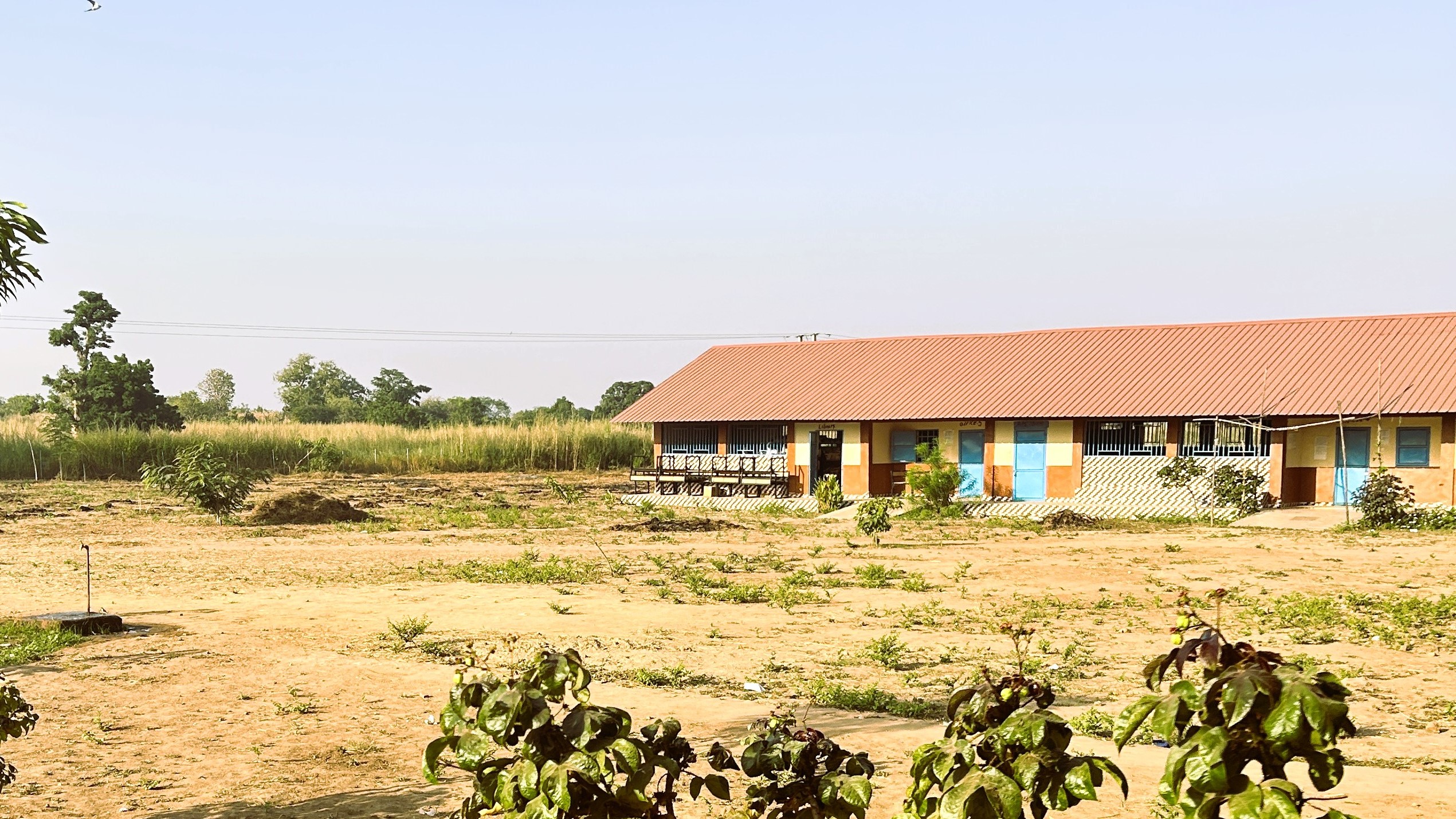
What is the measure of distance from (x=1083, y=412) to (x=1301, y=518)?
18.2ft

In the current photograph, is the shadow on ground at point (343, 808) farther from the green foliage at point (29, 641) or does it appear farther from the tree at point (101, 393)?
the tree at point (101, 393)

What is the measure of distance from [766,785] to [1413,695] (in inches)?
263

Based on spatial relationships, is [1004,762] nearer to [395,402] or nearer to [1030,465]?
[1030,465]

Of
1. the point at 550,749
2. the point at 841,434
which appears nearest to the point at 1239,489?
the point at 841,434

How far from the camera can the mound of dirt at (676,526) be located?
971 inches

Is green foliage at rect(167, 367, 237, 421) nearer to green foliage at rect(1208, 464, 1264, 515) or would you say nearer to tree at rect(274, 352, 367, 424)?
tree at rect(274, 352, 367, 424)

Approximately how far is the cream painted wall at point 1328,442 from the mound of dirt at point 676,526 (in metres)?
12.1

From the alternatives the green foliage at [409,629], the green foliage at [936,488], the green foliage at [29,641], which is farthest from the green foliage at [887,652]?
the green foliage at [936,488]

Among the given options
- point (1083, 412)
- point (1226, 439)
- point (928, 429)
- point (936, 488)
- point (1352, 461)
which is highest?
point (1083, 412)

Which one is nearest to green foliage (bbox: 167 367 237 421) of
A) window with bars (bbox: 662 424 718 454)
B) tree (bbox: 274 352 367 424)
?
tree (bbox: 274 352 367 424)

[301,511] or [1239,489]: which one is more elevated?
[1239,489]

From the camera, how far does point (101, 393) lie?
1977 inches

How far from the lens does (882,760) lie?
6.95 meters

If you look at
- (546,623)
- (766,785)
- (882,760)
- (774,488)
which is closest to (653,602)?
(546,623)
